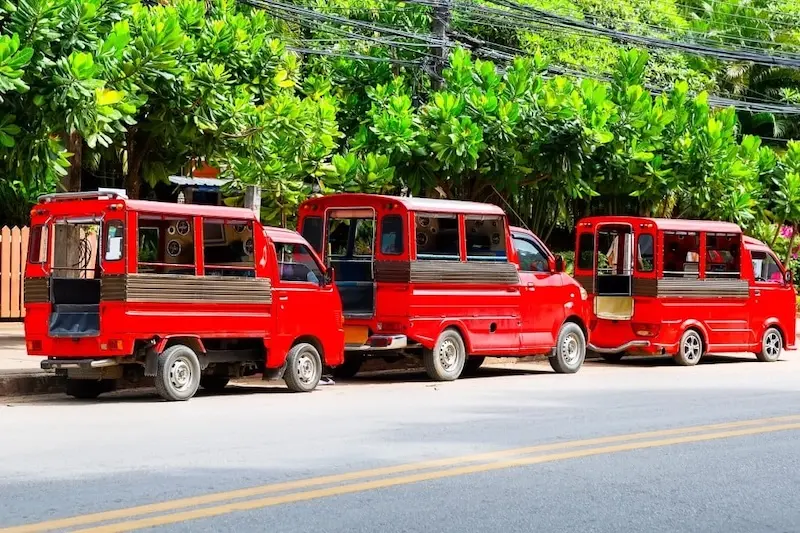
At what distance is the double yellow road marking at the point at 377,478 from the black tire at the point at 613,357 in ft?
32.0

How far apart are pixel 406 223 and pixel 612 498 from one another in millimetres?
8501

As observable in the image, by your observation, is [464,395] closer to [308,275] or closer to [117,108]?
[308,275]

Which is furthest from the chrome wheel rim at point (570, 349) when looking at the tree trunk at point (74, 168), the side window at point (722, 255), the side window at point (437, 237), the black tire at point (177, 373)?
the tree trunk at point (74, 168)

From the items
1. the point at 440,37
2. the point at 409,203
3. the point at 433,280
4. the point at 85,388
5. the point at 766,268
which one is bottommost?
the point at 85,388

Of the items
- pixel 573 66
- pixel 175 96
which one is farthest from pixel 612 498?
pixel 573 66

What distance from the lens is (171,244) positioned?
1423 cm

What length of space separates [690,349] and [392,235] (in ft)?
20.4

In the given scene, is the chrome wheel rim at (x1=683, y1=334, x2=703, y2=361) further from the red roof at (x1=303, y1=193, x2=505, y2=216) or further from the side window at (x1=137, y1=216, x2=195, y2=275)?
the side window at (x1=137, y1=216, x2=195, y2=275)

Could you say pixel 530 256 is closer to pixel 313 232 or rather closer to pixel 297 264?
pixel 313 232

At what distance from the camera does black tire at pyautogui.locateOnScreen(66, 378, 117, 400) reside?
563 inches

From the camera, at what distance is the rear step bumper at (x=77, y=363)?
13398 millimetres

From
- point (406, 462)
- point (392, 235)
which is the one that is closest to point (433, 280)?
point (392, 235)

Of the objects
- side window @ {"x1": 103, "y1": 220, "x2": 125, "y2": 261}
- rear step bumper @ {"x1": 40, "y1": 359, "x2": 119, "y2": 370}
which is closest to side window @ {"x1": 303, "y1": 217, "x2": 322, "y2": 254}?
side window @ {"x1": 103, "y1": 220, "x2": 125, "y2": 261}

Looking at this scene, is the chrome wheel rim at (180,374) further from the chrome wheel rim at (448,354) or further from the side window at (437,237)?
the chrome wheel rim at (448,354)
